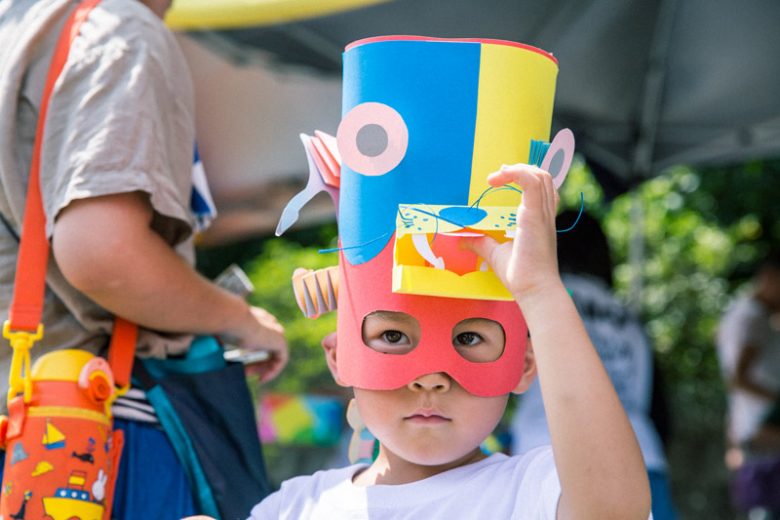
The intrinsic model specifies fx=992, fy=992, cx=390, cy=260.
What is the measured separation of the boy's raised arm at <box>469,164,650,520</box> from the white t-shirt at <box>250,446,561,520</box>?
92mm

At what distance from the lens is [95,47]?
1812mm

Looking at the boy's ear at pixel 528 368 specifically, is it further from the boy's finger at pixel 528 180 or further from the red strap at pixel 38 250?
the red strap at pixel 38 250

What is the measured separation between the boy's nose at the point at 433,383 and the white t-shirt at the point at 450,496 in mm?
142

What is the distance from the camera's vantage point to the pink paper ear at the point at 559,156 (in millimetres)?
1410

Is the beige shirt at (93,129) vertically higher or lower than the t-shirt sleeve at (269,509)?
higher

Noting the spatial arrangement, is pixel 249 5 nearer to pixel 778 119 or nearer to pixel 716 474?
pixel 778 119

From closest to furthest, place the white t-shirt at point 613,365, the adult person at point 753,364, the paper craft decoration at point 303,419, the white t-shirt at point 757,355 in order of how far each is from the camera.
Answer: the white t-shirt at point 613,365 < the adult person at point 753,364 < the white t-shirt at point 757,355 < the paper craft decoration at point 303,419

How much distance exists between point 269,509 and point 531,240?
2.24ft

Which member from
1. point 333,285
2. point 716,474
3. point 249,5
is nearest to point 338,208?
point 333,285

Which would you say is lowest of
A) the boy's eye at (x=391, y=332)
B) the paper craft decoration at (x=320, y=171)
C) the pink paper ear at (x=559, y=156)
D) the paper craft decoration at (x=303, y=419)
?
the paper craft decoration at (x=303, y=419)

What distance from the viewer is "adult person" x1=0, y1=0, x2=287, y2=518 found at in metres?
1.74

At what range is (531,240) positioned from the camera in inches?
50.2

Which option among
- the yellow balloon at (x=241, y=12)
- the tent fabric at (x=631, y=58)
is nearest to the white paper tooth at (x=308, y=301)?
the tent fabric at (x=631, y=58)

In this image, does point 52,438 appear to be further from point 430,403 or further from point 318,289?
point 430,403
